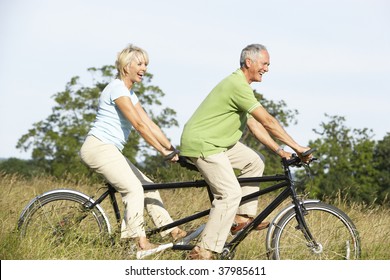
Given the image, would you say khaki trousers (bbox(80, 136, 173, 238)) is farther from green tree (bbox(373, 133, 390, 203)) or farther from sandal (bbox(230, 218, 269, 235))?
green tree (bbox(373, 133, 390, 203))

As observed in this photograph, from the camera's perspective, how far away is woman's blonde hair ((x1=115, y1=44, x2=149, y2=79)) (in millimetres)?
5422

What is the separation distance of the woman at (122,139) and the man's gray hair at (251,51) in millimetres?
782

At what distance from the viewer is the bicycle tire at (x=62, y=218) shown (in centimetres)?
577

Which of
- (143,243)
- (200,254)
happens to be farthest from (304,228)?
(143,243)

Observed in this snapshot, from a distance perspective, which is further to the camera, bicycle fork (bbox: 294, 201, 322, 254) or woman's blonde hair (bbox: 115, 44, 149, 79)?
bicycle fork (bbox: 294, 201, 322, 254)

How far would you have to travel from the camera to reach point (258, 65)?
5.43m

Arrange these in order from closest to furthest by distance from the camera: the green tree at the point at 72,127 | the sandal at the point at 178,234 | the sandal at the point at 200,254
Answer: the sandal at the point at 200,254 < the sandal at the point at 178,234 < the green tree at the point at 72,127

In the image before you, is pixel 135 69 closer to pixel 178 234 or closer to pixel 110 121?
pixel 110 121

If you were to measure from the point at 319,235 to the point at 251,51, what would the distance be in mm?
1656

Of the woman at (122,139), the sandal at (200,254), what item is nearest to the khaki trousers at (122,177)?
the woman at (122,139)

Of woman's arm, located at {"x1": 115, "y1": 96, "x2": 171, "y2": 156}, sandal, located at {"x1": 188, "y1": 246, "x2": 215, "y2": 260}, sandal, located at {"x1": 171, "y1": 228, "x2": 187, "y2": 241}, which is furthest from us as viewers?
sandal, located at {"x1": 171, "y1": 228, "x2": 187, "y2": 241}

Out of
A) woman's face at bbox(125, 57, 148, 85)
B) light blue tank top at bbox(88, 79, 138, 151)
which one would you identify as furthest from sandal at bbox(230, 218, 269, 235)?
woman's face at bbox(125, 57, 148, 85)

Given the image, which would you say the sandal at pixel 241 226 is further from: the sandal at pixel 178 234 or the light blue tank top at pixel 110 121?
the light blue tank top at pixel 110 121
